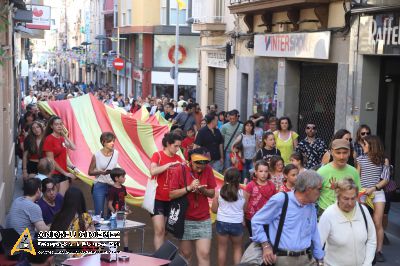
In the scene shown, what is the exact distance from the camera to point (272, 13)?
19094 millimetres

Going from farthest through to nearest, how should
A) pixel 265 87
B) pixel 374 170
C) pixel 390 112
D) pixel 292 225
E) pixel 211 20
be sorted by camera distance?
pixel 211 20 < pixel 265 87 < pixel 390 112 < pixel 374 170 < pixel 292 225

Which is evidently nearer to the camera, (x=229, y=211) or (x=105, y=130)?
(x=229, y=211)

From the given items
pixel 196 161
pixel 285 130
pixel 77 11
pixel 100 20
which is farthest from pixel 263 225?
pixel 77 11

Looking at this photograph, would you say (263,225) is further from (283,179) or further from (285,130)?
(285,130)

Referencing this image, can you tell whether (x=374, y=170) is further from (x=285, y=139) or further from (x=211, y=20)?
(x=211, y=20)

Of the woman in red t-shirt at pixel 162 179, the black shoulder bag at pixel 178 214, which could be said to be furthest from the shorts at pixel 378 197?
the black shoulder bag at pixel 178 214

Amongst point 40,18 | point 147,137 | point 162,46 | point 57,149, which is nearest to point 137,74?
point 162,46

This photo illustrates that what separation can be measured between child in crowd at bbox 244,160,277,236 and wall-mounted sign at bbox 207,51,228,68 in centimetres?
1556

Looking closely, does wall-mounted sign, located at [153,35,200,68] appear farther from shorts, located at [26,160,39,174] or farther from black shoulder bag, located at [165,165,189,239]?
black shoulder bag, located at [165,165,189,239]

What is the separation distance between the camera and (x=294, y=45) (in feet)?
56.1

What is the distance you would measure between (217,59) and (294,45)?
8.60m

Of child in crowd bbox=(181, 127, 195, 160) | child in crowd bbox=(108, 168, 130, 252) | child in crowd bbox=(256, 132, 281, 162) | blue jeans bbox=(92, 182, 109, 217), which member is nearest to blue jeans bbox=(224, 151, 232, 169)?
child in crowd bbox=(181, 127, 195, 160)

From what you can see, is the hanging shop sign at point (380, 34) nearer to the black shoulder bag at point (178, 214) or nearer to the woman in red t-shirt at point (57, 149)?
the woman in red t-shirt at point (57, 149)

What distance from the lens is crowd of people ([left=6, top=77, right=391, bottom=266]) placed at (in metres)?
6.35
